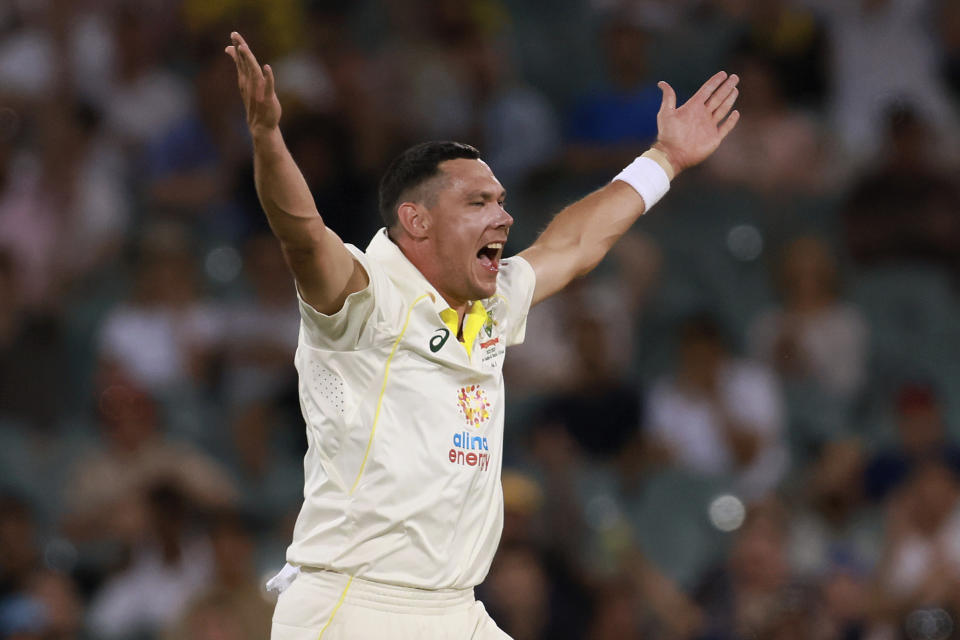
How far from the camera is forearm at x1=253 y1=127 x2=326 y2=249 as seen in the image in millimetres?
4059

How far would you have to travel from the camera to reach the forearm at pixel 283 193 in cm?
406

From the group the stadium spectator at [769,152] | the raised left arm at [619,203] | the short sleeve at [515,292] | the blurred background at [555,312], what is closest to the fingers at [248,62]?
the short sleeve at [515,292]

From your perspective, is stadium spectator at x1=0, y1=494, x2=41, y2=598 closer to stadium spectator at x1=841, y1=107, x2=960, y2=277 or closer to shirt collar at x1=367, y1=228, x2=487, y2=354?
shirt collar at x1=367, y1=228, x2=487, y2=354

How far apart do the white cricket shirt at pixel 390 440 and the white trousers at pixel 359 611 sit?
0.14ft

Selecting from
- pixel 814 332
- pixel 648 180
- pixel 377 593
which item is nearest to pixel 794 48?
pixel 814 332

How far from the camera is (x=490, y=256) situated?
16.0 ft

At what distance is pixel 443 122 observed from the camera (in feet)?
34.0

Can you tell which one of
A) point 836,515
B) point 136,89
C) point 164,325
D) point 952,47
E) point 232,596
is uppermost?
point 952,47

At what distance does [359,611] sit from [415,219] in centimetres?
122

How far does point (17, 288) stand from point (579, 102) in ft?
13.2

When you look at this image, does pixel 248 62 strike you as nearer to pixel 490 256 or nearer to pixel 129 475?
pixel 490 256

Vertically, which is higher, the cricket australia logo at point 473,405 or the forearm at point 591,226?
the forearm at point 591,226

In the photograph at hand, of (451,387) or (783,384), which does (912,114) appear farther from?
(451,387)

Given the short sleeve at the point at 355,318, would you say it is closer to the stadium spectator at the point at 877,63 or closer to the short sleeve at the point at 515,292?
the short sleeve at the point at 515,292
